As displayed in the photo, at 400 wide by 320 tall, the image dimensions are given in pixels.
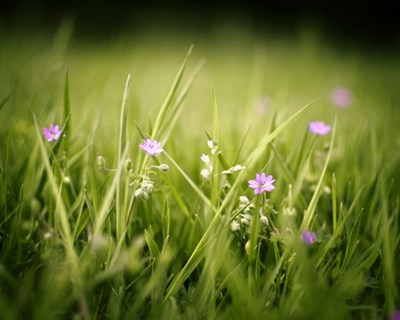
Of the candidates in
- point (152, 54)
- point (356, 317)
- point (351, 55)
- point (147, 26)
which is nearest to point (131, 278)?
point (356, 317)

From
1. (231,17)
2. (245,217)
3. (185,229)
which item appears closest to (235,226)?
(245,217)

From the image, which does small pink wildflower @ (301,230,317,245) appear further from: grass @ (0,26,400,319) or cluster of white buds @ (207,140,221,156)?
cluster of white buds @ (207,140,221,156)

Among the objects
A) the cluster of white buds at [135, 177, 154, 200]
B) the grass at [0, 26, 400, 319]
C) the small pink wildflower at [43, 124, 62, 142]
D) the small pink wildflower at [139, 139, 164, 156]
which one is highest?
the small pink wildflower at [139, 139, 164, 156]

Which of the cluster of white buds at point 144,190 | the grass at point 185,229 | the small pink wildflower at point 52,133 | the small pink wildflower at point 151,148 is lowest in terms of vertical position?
the grass at point 185,229

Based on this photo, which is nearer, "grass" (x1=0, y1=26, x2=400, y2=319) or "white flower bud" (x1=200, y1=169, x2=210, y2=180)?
"grass" (x1=0, y1=26, x2=400, y2=319)

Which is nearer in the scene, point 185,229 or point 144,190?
point 144,190

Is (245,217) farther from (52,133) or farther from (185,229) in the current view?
(52,133)

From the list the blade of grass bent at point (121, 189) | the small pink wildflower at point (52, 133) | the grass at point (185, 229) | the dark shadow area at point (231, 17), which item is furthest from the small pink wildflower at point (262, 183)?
the dark shadow area at point (231, 17)

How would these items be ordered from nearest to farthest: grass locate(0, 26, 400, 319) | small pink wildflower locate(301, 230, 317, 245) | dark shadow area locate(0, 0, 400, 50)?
grass locate(0, 26, 400, 319) < small pink wildflower locate(301, 230, 317, 245) < dark shadow area locate(0, 0, 400, 50)

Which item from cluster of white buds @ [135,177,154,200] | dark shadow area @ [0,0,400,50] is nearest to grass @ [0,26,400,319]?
cluster of white buds @ [135,177,154,200]

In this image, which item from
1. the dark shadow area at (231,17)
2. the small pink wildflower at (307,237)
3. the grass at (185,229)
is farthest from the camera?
the dark shadow area at (231,17)

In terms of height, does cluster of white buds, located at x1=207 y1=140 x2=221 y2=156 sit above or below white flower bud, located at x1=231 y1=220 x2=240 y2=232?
above

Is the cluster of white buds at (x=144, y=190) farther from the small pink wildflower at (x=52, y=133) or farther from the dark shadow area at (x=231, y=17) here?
the dark shadow area at (x=231, y=17)
